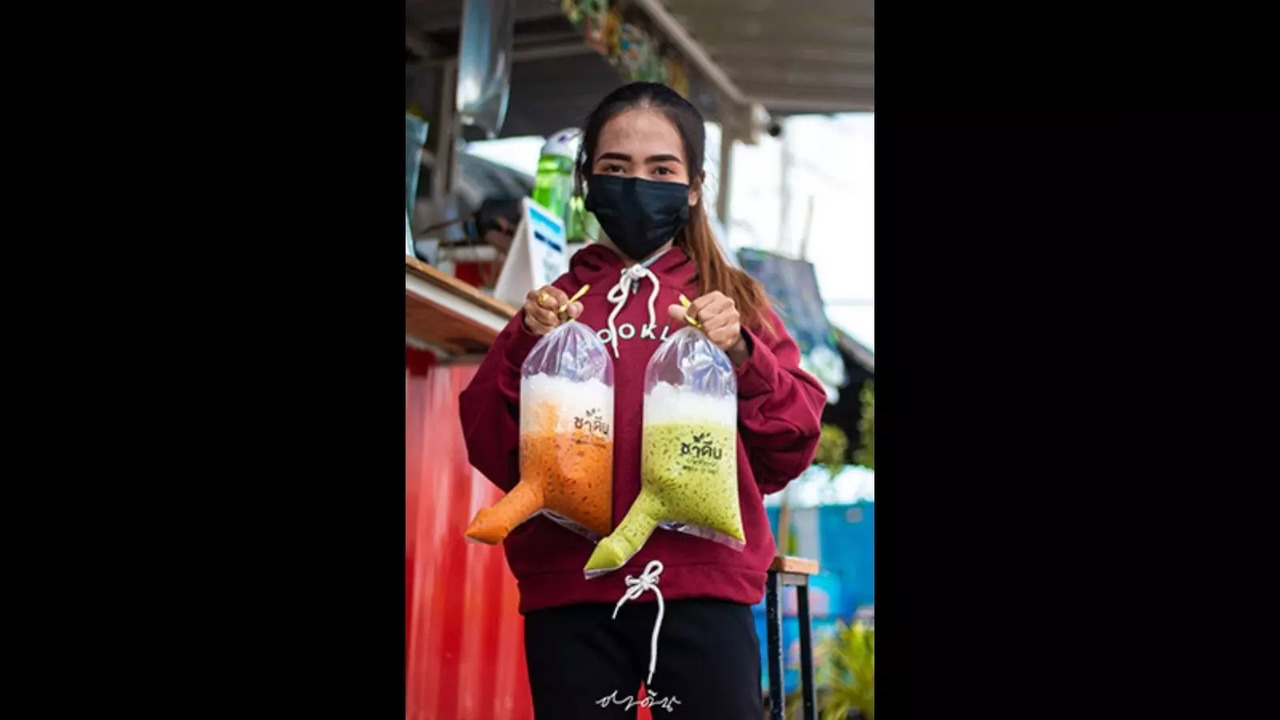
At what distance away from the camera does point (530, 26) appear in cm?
443

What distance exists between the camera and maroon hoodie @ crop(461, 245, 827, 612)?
154cm

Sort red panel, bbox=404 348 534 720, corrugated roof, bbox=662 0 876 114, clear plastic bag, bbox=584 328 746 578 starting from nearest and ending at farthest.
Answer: clear plastic bag, bbox=584 328 746 578 < red panel, bbox=404 348 534 720 < corrugated roof, bbox=662 0 876 114

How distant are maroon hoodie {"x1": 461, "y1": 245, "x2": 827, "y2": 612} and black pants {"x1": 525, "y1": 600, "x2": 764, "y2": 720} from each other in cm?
3

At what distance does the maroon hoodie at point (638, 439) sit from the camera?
154 centimetres

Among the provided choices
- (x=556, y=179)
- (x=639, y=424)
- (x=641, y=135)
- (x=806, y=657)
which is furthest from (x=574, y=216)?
(x=639, y=424)

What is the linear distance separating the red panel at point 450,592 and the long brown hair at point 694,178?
125cm

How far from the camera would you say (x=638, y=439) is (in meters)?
1.57

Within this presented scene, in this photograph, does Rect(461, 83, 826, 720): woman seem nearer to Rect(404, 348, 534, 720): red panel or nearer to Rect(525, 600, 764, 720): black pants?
Rect(525, 600, 764, 720): black pants

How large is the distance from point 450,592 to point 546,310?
54.7 inches

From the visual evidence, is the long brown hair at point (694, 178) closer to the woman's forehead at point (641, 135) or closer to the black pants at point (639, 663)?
the woman's forehead at point (641, 135)

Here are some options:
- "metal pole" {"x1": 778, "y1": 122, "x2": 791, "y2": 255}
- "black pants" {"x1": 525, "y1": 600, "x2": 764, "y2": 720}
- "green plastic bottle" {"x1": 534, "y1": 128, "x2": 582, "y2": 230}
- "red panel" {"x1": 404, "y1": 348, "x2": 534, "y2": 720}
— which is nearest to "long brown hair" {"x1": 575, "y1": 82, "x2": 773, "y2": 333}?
"black pants" {"x1": 525, "y1": 600, "x2": 764, "y2": 720}

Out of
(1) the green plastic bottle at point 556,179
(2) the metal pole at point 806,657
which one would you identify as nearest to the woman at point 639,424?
(2) the metal pole at point 806,657
